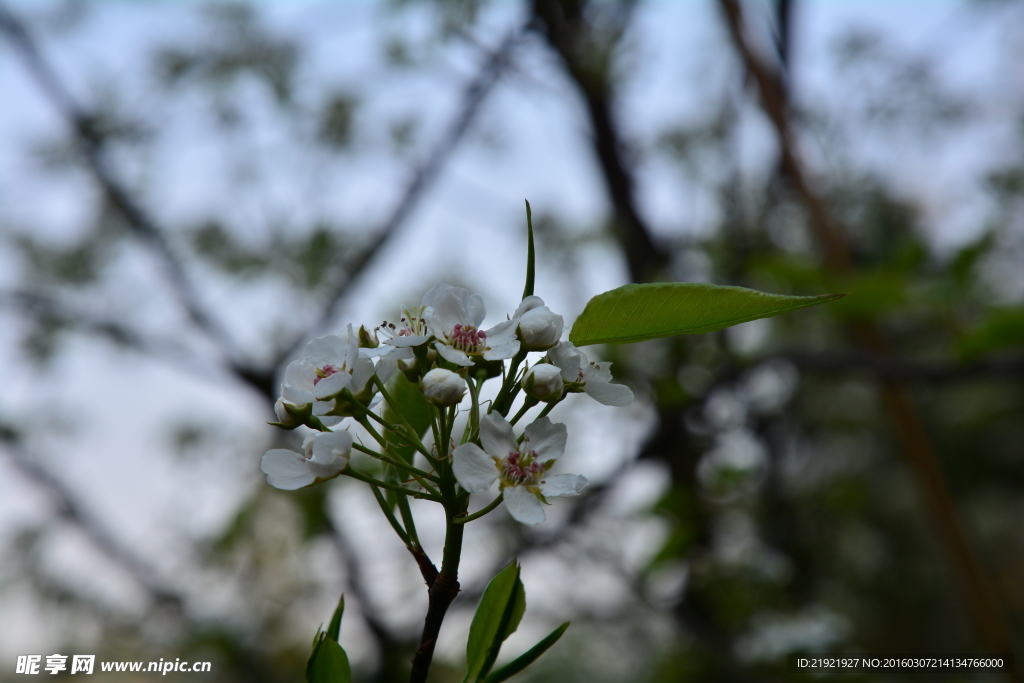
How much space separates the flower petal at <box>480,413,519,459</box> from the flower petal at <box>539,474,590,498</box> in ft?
0.11

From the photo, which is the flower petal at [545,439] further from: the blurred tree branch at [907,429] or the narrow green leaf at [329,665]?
the blurred tree branch at [907,429]

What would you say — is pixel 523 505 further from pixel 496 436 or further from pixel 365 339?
pixel 365 339

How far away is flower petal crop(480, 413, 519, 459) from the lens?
0.37 metres

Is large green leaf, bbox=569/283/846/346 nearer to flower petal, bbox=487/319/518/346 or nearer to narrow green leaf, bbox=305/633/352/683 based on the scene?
flower petal, bbox=487/319/518/346

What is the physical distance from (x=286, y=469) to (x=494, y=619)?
0.51ft

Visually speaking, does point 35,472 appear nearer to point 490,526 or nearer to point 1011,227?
point 490,526

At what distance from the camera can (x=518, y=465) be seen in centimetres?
40

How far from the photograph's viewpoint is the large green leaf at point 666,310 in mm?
387

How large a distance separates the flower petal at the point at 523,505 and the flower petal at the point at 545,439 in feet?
0.09

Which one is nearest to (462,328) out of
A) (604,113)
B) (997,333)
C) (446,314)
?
(446,314)

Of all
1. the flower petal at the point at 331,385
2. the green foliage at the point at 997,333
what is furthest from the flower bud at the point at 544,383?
the green foliage at the point at 997,333

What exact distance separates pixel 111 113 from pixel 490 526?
1.65m

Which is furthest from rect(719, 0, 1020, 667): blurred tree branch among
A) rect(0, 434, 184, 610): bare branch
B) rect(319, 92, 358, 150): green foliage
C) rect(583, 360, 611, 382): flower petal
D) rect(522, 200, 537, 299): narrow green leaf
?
rect(0, 434, 184, 610): bare branch

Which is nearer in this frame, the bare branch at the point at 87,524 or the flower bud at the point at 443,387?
the flower bud at the point at 443,387
